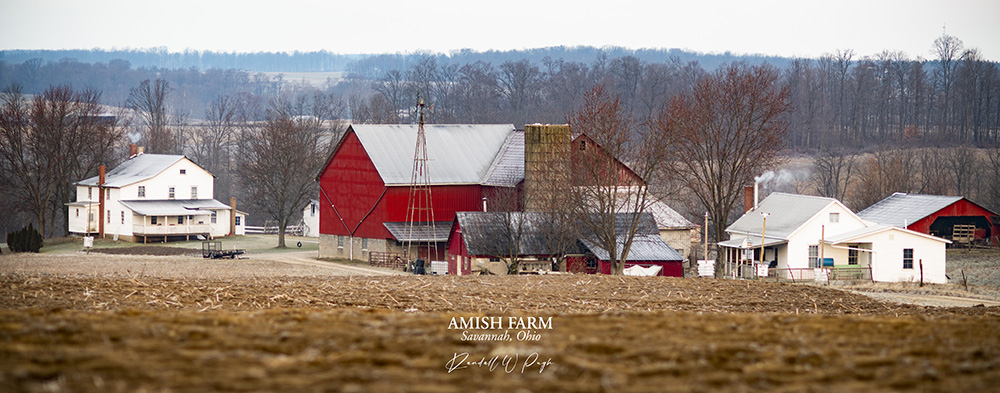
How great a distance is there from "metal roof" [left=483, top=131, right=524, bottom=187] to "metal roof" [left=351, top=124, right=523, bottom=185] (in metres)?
0.40

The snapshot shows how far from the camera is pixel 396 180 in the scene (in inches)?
1827

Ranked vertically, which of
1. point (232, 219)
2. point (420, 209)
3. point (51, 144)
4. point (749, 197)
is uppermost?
point (51, 144)

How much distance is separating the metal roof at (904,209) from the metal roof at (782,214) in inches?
366

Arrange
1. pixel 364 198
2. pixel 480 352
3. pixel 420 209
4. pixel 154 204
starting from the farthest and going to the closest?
pixel 154 204
pixel 364 198
pixel 420 209
pixel 480 352

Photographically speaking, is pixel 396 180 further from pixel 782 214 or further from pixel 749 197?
pixel 782 214

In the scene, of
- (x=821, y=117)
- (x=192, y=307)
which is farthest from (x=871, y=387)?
(x=821, y=117)

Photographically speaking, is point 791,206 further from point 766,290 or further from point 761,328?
point 761,328

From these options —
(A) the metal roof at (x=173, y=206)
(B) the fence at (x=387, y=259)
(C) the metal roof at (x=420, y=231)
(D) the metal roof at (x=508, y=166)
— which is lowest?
(B) the fence at (x=387, y=259)

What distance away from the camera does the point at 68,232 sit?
2569 inches

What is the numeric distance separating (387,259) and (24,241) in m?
20.8

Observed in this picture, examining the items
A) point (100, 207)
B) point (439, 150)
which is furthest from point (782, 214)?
point (100, 207)

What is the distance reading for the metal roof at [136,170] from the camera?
206ft

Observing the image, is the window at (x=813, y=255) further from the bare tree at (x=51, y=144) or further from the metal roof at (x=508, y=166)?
the bare tree at (x=51, y=144)

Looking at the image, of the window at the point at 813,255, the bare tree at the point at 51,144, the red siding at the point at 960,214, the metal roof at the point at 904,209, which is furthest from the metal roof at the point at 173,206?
the red siding at the point at 960,214
